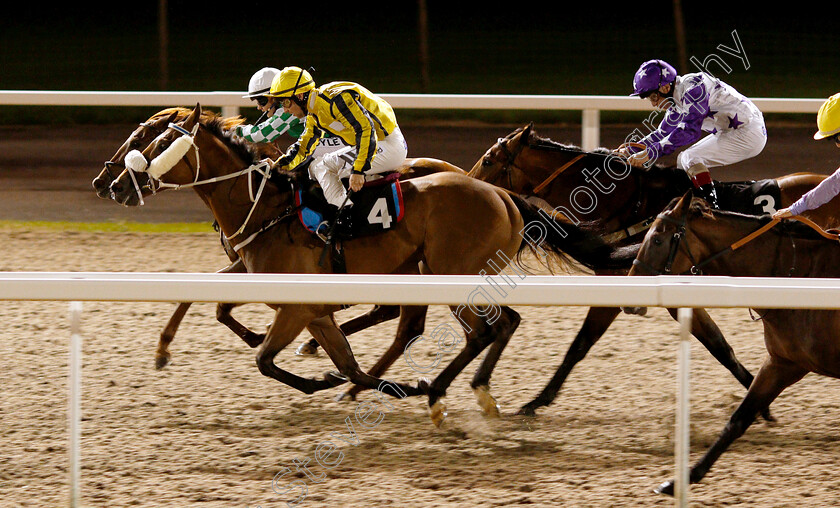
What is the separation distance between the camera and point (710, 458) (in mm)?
3594

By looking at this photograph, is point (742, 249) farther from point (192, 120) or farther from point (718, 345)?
point (192, 120)

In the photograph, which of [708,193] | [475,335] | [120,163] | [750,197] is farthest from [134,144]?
[750,197]

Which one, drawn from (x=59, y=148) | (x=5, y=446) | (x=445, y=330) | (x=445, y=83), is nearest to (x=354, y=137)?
(x=445, y=330)

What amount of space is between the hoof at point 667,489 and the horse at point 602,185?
1479mm

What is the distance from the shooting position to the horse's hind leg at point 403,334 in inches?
198

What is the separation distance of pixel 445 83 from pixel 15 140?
5511 millimetres

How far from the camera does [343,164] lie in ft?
16.0

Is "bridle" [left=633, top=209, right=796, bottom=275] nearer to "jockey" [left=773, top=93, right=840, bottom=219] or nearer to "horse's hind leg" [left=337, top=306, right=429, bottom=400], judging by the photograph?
"jockey" [left=773, top=93, right=840, bottom=219]

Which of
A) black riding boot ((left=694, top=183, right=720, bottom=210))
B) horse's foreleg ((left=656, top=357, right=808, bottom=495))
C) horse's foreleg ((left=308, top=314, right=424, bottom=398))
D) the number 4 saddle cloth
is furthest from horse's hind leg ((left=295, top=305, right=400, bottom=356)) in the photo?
horse's foreleg ((left=656, top=357, right=808, bottom=495))

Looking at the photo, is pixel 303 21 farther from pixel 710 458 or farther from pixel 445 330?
pixel 710 458

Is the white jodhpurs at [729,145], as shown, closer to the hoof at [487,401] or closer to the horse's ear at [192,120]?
the hoof at [487,401]

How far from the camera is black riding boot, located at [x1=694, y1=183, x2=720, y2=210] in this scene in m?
5.38

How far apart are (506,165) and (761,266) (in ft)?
7.38

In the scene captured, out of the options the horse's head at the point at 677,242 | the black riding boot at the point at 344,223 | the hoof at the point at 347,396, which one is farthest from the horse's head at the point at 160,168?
the horse's head at the point at 677,242
